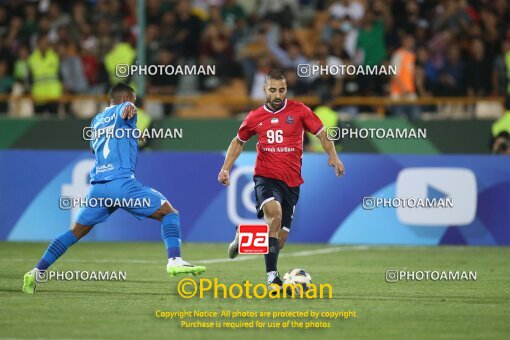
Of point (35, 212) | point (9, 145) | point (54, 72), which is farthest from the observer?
point (54, 72)

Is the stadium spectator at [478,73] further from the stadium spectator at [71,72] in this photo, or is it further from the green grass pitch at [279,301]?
the stadium spectator at [71,72]

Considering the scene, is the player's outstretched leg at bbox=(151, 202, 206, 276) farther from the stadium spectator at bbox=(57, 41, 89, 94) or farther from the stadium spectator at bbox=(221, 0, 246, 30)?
the stadium spectator at bbox=(221, 0, 246, 30)

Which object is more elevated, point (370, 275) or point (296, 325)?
point (370, 275)

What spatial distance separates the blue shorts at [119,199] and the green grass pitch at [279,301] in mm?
768

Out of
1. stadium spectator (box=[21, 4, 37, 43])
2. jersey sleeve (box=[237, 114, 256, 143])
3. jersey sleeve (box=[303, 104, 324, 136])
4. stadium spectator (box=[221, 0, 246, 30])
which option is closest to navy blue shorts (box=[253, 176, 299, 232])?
jersey sleeve (box=[237, 114, 256, 143])

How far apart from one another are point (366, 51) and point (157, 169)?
6.14 metres

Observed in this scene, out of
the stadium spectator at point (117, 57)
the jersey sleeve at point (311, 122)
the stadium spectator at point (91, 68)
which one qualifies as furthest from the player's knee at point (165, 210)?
the stadium spectator at point (91, 68)

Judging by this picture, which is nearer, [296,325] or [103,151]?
[296,325]

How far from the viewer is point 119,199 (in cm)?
1185

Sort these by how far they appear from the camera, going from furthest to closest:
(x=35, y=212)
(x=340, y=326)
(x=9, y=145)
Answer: (x=9, y=145)
(x=35, y=212)
(x=340, y=326)

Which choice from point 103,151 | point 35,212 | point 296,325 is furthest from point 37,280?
point 35,212

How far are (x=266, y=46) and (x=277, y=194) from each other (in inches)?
468

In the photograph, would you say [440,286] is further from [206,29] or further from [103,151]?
[206,29]

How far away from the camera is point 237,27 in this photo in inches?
988
